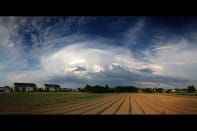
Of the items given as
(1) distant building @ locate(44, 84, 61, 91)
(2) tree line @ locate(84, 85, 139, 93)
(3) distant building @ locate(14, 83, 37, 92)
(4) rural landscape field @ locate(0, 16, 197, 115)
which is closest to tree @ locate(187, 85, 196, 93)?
(4) rural landscape field @ locate(0, 16, 197, 115)

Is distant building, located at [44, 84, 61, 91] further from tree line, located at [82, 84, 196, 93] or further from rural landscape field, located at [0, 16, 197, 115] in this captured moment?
tree line, located at [82, 84, 196, 93]

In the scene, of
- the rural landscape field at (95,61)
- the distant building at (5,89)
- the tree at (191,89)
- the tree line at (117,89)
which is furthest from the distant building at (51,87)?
the tree at (191,89)

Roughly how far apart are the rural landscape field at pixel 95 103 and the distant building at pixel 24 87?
0.10 meters

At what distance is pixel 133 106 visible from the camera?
25.8 ft

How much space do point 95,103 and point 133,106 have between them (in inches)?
32.1

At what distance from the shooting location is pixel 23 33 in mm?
7953

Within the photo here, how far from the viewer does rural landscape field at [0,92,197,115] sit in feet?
25.4

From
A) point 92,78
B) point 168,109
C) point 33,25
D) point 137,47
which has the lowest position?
point 168,109

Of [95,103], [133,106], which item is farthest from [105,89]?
[133,106]
